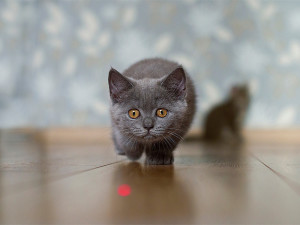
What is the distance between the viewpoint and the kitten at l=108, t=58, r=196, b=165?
1.53 metres

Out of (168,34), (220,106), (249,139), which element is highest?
(168,34)

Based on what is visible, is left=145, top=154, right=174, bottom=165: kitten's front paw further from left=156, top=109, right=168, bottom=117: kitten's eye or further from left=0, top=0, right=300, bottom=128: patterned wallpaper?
Answer: left=0, top=0, right=300, bottom=128: patterned wallpaper

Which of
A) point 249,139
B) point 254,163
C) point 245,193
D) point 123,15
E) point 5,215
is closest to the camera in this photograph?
point 5,215

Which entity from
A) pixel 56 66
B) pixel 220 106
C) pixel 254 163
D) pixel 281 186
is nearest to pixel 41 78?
pixel 56 66

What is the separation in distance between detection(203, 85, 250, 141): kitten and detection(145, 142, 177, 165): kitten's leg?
221 cm

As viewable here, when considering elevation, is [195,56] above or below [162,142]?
above

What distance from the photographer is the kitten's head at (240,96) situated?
378 centimetres

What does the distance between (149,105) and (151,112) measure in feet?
0.10

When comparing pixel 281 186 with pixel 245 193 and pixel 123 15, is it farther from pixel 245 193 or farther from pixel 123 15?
pixel 123 15

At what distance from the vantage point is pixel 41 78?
400cm

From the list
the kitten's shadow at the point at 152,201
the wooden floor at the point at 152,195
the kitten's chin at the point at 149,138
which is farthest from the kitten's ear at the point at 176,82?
the kitten's shadow at the point at 152,201

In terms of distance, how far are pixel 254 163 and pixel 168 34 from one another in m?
2.55

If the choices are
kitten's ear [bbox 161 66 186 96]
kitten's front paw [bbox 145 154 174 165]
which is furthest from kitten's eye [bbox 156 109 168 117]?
kitten's front paw [bbox 145 154 174 165]

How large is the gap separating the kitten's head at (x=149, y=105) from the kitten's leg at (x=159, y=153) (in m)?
0.07
